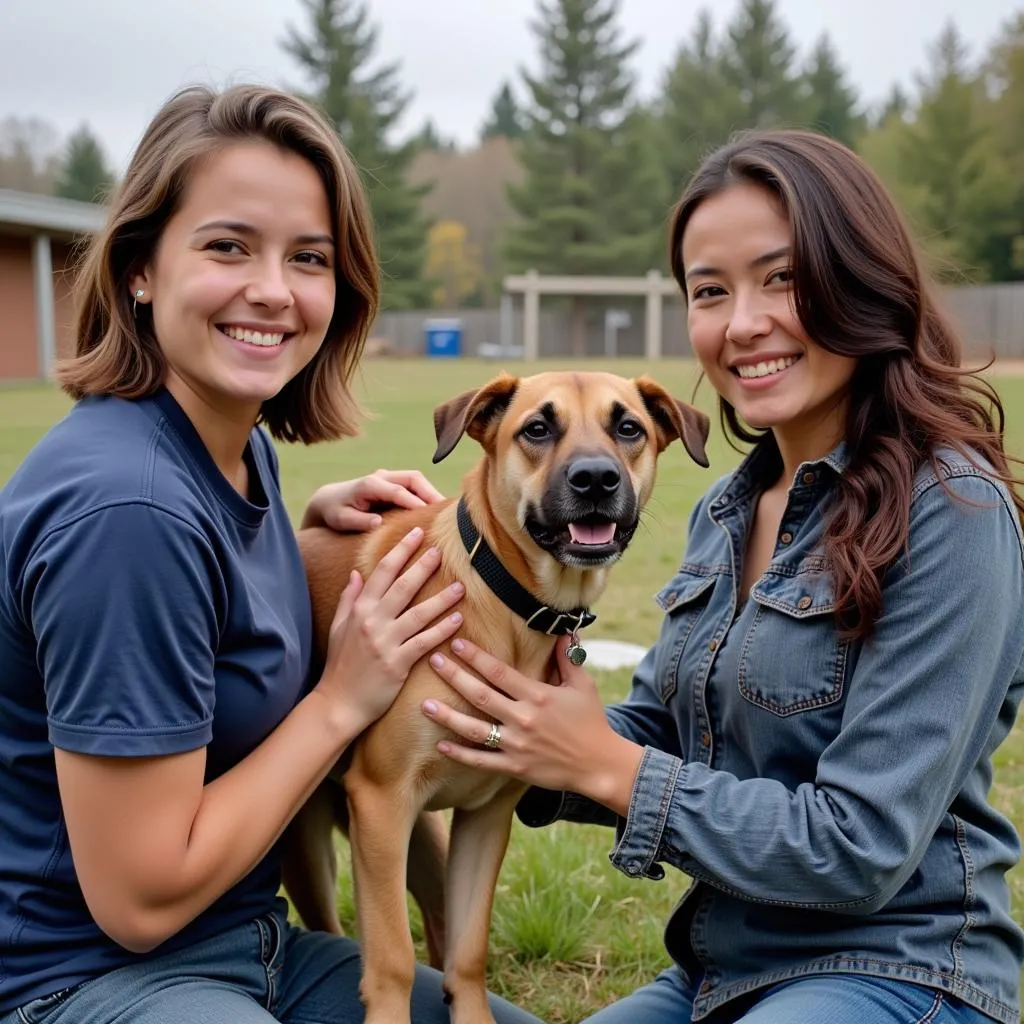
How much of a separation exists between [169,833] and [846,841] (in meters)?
1.41

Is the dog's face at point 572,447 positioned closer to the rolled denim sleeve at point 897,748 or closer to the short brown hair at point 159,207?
the short brown hair at point 159,207

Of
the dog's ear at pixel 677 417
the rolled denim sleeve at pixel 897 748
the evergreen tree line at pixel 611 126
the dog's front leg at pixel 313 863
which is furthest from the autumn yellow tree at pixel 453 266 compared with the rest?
the rolled denim sleeve at pixel 897 748

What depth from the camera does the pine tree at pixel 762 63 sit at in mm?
60844

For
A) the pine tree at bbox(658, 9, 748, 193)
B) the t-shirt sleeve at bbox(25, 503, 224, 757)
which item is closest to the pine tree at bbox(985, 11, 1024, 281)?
the pine tree at bbox(658, 9, 748, 193)

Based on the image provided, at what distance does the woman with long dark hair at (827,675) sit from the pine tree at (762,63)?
62.2m

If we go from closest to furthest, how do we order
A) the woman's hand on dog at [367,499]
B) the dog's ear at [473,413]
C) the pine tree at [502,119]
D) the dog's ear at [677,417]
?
the dog's ear at [473,413] < the dog's ear at [677,417] < the woman's hand on dog at [367,499] < the pine tree at [502,119]

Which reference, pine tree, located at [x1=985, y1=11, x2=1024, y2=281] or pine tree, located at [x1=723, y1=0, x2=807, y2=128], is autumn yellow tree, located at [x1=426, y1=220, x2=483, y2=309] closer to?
pine tree, located at [x1=723, y1=0, x2=807, y2=128]

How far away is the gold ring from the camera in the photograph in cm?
288

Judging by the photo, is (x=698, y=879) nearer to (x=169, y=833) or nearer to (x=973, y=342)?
(x=169, y=833)

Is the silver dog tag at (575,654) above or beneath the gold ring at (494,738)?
above

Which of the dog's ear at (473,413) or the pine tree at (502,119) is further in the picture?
the pine tree at (502,119)

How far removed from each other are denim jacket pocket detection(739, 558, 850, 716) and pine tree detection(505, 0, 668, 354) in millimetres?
52465

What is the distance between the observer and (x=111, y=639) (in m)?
2.18

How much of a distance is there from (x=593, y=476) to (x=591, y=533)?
164mm
